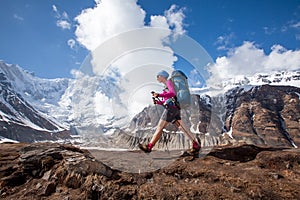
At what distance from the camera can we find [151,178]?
280 inches

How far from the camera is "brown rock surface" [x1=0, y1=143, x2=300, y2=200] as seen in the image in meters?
6.24

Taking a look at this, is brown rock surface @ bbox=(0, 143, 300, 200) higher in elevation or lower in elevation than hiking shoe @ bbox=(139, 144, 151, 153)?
lower

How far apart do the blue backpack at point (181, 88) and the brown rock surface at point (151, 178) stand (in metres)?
2.03

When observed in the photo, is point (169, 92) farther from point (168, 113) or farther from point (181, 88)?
point (168, 113)

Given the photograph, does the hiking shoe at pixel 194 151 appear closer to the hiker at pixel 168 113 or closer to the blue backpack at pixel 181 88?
the hiker at pixel 168 113

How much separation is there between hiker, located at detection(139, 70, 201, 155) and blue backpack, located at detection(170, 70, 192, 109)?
178 millimetres

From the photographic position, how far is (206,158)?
8.50m

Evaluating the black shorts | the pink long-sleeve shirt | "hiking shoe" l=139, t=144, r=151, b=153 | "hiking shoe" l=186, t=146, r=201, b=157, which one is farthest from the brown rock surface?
the pink long-sleeve shirt

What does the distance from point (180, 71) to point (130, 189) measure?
430cm

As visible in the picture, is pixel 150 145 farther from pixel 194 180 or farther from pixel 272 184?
pixel 272 184

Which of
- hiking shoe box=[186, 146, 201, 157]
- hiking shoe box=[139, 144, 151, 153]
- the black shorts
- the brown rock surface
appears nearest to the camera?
the brown rock surface

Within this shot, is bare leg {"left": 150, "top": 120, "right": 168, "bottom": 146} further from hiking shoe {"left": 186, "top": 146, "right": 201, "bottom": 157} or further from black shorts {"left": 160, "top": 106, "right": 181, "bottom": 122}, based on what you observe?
hiking shoe {"left": 186, "top": 146, "right": 201, "bottom": 157}

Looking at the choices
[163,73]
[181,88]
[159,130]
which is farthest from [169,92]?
[159,130]

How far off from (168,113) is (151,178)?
252 centimetres
